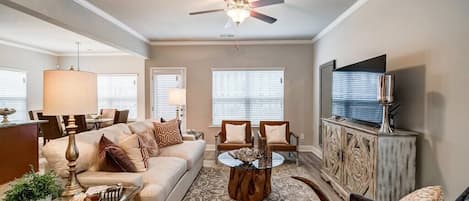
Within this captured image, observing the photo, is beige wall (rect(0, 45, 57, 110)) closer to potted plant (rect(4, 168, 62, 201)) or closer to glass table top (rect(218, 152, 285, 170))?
glass table top (rect(218, 152, 285, 170))

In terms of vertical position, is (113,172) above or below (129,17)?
below

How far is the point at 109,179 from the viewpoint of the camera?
2.65m

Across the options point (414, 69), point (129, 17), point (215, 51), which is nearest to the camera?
point (414, 69)

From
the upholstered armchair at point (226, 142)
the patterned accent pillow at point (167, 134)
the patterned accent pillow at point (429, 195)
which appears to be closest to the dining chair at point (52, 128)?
the patterned accent pillow at point (167, 134)

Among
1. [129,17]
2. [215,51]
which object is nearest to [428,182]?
[129,17]

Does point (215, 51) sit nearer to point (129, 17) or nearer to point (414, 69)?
point (129, 17)

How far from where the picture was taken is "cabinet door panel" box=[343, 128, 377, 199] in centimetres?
288

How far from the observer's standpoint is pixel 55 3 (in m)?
3.59

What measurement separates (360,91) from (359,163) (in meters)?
0.89

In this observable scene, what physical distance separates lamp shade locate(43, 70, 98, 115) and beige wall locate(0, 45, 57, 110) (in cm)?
632

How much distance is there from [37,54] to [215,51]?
492 centimetres

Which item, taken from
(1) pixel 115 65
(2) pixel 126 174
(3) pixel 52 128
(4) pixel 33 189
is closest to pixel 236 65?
(1) pixel 115 65

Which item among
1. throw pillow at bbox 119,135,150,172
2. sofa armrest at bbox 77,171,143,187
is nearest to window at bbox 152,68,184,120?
throw pillow at bbox 119,135,150,172

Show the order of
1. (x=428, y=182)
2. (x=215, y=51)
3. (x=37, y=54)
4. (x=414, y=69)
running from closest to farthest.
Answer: (x=428, y=182), (x=414, y=69), (x=215, y=51), (x=37, y=54)
